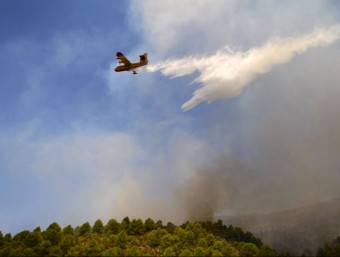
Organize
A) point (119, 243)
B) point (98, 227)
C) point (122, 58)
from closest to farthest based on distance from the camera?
point (119, 243) → point (122, 58) → point (98, 227)

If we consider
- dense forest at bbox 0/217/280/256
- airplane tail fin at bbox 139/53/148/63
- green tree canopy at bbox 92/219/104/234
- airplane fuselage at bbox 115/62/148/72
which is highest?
airplane tail fin at bbox 139/53/148/63

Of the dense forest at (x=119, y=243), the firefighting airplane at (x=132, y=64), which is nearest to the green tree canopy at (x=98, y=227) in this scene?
the dense forest at (x=119, y=243)

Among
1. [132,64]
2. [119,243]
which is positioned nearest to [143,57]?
[132,64]

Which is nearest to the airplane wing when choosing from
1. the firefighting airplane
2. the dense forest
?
the firefighting airplane

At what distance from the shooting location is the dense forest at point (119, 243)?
5244 centimetres

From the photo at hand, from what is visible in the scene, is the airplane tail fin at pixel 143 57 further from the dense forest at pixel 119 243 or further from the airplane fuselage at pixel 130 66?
the dense forest at pixel 119 243

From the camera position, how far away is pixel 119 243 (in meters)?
57.9

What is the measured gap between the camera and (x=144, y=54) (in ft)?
217

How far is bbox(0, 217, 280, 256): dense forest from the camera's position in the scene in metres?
52.4

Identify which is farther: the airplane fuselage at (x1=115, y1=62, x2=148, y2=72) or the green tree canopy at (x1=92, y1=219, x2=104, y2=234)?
the green tree canopy at (x1=92, y1=219, x2=104, y2=234)

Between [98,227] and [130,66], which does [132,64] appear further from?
[98,227]

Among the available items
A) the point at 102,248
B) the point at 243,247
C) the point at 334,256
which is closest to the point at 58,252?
the point at 102,248

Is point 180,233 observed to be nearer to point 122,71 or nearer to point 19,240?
point 19,240

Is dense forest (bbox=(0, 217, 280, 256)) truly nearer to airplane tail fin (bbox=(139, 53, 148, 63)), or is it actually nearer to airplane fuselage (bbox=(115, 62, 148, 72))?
airplane fuselage (bbox=(115, 62, 148, 72))
